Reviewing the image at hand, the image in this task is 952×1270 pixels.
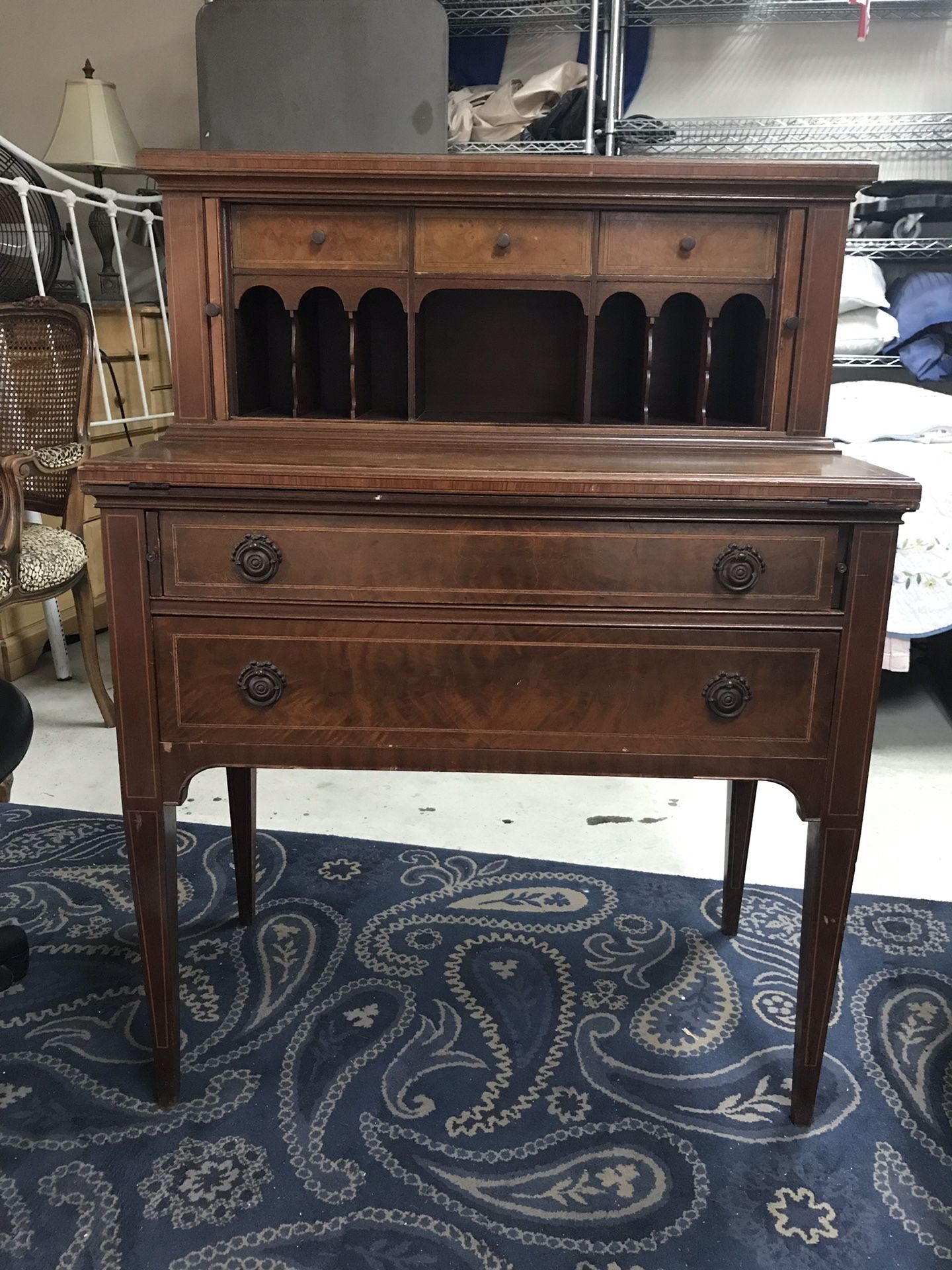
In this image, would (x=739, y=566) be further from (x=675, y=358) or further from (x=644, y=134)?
(x=644, y=134)

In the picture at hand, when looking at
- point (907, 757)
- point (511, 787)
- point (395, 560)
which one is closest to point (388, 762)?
point (395, 560)

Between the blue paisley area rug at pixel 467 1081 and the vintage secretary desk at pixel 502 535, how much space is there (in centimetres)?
13

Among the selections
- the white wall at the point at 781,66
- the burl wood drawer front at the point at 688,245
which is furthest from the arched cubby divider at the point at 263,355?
the white wall at the point at 781,66

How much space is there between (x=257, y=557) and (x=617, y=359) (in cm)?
76

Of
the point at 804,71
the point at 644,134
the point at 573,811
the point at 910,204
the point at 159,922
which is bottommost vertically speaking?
the point at 573,811

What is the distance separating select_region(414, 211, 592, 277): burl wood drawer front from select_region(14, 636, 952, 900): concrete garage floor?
124cm

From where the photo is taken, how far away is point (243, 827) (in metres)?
1.73

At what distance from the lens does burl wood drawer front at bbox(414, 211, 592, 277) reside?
4.26 feet

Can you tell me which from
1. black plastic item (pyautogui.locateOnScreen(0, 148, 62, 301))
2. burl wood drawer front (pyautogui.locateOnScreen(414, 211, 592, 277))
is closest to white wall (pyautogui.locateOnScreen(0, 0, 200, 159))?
black plastic item (pyautogui.locateOnScreen(0, 148, 62, 301))

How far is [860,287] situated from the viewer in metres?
2.86

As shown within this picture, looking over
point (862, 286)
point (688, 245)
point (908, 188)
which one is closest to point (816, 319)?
point (688, 245)

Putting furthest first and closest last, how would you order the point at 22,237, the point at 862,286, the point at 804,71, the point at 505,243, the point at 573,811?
the point at 22,237 → the point at 804,71 → the point at 862,286 → the point at 573,811 → the point at 505,243

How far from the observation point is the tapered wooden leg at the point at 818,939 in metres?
1.21

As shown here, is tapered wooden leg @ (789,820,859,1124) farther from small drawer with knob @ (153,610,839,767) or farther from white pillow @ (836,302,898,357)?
white pillow @ (836,302,898,357)
